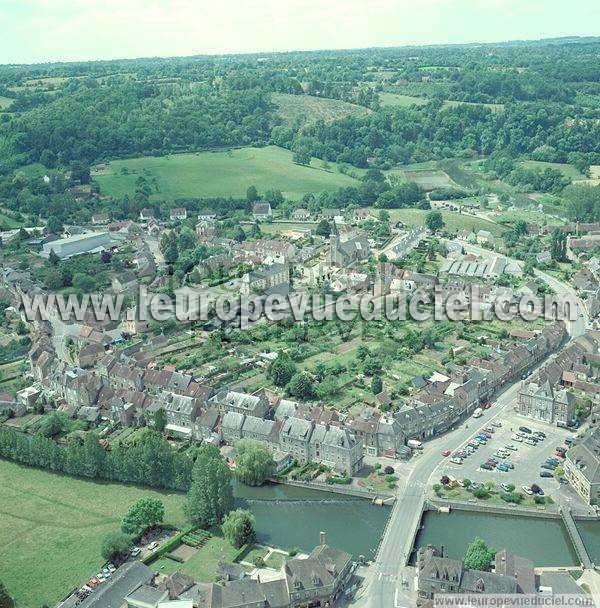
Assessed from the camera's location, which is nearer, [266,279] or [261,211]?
[266,279]

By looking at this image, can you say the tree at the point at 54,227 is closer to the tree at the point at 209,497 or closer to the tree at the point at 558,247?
the tree at the point at 558,247

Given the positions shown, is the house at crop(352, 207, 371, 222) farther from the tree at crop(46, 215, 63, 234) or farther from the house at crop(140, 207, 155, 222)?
the tree at crop(46, 215, 63, 234)

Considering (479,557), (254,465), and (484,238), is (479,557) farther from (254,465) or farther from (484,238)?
(484,238)

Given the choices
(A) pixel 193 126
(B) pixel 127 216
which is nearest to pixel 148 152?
(A) pixel 193 126

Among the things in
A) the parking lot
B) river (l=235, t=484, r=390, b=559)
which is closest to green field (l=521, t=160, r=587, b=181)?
the parking lot

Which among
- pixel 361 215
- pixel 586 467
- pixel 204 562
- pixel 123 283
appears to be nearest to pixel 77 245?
pixel 123 283

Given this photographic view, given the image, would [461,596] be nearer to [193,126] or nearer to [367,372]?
[367,372]
